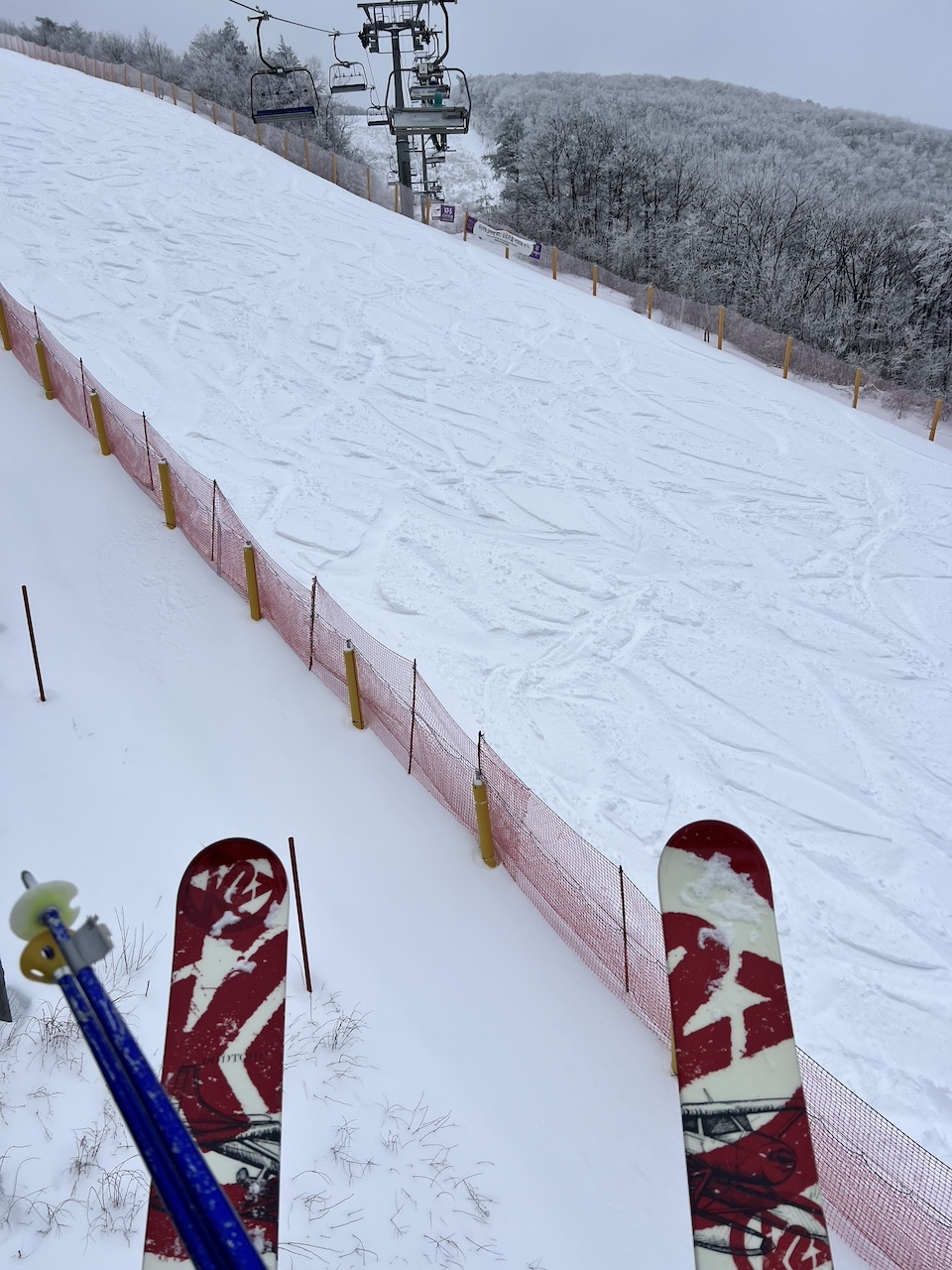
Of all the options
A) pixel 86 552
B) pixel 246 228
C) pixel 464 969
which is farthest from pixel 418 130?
pixel 464 969

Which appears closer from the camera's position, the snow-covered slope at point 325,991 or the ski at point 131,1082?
the ski at point 131,1082

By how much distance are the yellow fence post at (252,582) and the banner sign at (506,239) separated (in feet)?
59.2

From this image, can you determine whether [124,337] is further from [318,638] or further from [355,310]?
[318,638]

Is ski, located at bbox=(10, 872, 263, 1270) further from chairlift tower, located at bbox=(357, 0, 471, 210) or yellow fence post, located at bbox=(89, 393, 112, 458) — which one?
chairlift tower, located at bbox=(357, 0, 471, 210)

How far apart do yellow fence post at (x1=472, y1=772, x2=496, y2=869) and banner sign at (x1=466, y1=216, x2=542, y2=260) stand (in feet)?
68.7

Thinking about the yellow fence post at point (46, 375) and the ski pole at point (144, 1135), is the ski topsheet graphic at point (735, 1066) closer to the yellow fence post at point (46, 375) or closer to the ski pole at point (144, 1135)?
the ski pole at point (144, 1135)

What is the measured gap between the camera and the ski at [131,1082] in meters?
1.68

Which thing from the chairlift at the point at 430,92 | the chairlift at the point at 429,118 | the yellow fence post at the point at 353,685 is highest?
the chairlift at the point at 430,92

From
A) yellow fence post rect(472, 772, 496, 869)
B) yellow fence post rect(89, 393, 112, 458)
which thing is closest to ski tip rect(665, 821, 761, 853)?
yellow fence post rect(472, 772, 496, 869)

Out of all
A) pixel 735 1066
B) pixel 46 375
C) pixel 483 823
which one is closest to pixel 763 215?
pixel 46 375

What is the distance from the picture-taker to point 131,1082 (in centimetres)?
180

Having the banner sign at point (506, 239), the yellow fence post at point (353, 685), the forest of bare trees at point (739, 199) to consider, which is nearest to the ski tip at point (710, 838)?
the yellow fence post at point (353, 685)

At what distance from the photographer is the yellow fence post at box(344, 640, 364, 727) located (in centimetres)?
833

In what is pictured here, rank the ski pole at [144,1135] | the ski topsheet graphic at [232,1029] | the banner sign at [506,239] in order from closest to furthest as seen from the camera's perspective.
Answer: the ski pole at [144,1135], the ski topsheet graphic at [232,1029], the banner sign at [506,239]
